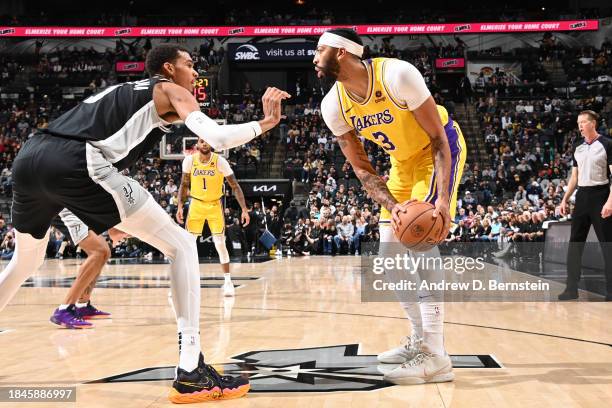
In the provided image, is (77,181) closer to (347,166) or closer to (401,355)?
(401,355)

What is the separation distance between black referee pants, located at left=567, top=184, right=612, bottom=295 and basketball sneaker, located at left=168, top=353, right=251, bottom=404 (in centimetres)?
523

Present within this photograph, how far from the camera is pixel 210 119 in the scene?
318 centimetres

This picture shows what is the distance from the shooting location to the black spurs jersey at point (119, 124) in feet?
11.1

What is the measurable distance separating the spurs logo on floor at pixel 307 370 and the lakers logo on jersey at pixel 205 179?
4.68 m

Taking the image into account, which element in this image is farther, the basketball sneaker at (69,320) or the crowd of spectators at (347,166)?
the crowd of spectators at (347,166)

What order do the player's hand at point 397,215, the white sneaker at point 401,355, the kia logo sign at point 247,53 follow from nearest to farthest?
the player's hand at point 397,215 → the white sneaker at point 401,355 → the kia logo sign at point 247,53

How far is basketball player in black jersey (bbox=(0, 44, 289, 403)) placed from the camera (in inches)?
129

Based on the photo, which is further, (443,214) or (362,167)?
(362,167)

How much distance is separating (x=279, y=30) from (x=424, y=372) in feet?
97.3

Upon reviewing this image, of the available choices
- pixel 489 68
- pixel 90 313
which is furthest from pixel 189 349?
pixel 489 68

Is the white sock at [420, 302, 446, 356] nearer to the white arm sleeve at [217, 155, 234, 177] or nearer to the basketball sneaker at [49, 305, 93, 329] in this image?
the basketball sneaker at [49, 305, 93, 329]

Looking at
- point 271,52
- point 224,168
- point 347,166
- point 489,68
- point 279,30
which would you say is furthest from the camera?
point 271,52

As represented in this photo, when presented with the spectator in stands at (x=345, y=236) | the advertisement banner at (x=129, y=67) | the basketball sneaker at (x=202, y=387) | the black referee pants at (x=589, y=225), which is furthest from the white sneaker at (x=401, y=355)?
the advertisement banner at (x=129, y=67)

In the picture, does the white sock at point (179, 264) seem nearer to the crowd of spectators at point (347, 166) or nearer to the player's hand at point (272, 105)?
the player's hand at point (272, 105)
